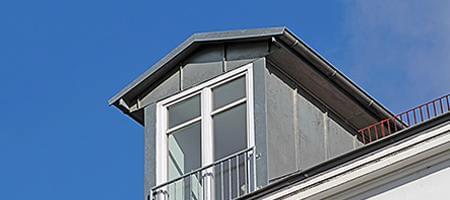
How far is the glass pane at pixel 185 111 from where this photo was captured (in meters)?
22.7

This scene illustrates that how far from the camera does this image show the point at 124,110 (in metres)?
23.8

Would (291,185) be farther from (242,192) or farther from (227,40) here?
(227,40)

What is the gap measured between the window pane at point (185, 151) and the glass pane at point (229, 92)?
0.48 metres

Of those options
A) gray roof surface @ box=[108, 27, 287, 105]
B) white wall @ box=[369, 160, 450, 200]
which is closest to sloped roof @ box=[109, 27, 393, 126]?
gray roof surface @ box=[108, 27, 287, 105]

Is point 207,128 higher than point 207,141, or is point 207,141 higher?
point 207,128

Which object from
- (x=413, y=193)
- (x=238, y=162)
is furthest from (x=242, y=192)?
(x=413, y=193)

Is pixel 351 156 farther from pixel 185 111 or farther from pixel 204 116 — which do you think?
pixel 185 111

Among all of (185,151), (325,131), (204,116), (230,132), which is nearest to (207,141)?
(230,132)

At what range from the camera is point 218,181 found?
2177cm

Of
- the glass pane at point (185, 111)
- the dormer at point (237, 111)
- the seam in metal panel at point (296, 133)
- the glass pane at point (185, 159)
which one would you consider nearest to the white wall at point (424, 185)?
the dormer at point (237, 111)

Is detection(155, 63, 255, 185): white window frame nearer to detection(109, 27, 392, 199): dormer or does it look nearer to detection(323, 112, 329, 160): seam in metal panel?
detection(109, 27, 392, 199): dormer

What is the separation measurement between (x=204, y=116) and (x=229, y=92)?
528 millimetres

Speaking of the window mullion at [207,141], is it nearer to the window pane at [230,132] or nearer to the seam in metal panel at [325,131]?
the window pane at [230,132]

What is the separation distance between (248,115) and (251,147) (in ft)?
1.88
